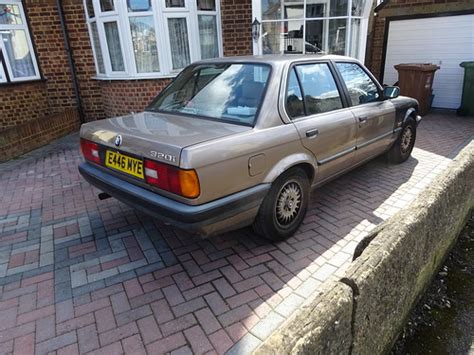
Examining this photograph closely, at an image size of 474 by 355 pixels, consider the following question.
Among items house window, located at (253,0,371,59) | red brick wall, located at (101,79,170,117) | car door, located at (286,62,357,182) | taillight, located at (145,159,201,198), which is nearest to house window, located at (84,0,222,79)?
red brick wall, located at (101,79,170,117)

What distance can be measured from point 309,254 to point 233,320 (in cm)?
97

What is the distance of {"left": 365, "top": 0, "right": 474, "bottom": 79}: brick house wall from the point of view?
316 inches

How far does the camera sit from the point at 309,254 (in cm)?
285

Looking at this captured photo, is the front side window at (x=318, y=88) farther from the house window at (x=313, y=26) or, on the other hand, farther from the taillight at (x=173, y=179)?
the house window at (x=313, y=26)

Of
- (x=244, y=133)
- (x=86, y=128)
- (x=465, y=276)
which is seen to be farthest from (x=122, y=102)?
(x=465, y=276)

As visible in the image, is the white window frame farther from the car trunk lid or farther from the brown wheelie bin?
the brown wheelie bin

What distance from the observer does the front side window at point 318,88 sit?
Answer: 10.1 feet

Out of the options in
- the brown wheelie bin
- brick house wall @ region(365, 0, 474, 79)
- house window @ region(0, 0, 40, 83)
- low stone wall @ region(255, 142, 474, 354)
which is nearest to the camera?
low stone wall @ region(255, 142, 474, 354)

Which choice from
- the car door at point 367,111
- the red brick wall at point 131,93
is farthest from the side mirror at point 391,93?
the red brick wall at point 131,93

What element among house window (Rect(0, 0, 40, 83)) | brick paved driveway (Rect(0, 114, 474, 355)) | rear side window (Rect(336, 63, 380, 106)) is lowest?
brick paved driveway (Rect(0, 114, 474, 355))

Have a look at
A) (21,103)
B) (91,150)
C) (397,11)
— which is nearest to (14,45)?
(21,103)

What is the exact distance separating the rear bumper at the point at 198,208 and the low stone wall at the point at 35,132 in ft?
13.6

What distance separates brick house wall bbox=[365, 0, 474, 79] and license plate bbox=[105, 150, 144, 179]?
29.5 feet

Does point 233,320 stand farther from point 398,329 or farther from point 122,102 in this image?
point 122,102
